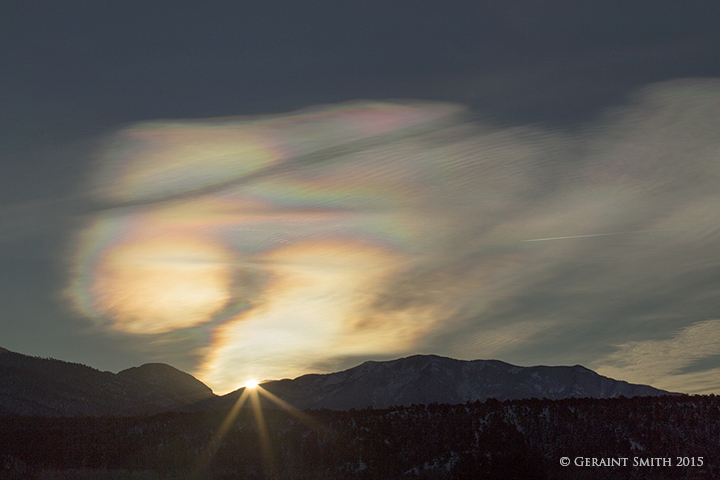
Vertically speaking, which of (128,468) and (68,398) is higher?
(68,398)

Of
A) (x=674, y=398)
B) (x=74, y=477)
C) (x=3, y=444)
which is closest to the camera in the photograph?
(x=74, y=477)

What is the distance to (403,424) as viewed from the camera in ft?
174

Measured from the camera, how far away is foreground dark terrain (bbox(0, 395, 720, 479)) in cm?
4722

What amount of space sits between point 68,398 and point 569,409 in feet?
562

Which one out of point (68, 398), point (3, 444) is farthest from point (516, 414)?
point (68, 398)

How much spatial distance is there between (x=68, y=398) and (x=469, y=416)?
16556 cm

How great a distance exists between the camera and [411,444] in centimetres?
5172

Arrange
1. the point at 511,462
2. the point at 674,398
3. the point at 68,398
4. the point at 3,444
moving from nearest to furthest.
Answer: the point at 511,462, the point at 674,398, the point at 3,444, the point at 68,398

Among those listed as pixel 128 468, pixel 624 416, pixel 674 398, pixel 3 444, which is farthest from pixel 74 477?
pixel 674 398

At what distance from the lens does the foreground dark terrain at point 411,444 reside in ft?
155

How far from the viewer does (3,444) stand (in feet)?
186

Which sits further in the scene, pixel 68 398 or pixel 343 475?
pixel 68 398

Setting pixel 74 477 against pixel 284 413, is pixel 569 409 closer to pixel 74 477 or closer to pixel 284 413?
pixel 284 413

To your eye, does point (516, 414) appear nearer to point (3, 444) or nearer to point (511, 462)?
point (511, 462)
